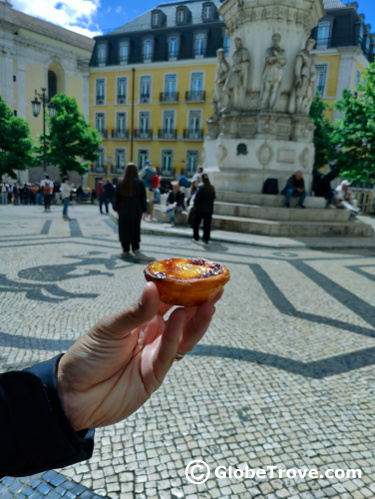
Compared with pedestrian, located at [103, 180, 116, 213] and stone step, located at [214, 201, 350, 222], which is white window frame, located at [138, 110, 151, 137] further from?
stone step, located at [214, 201, 350, 222]

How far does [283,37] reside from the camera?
11.5m

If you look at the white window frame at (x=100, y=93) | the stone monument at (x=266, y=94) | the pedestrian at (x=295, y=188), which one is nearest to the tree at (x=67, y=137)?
the white window frame at (x=100, y=93)

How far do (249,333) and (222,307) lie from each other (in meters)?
0.77

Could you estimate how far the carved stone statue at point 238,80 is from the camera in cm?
1155

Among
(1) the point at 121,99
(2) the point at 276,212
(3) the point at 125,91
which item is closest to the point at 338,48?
(3) the point at 125,91

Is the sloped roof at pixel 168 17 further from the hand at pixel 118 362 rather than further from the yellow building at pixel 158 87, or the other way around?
the hand at pixel 118 362

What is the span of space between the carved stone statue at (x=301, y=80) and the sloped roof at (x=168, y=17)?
94.3 ft

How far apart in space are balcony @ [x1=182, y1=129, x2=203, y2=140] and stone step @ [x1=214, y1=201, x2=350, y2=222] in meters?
25.3

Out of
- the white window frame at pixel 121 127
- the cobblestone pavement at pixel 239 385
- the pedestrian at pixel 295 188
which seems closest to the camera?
the cobblestone pavement at pixel 239 385

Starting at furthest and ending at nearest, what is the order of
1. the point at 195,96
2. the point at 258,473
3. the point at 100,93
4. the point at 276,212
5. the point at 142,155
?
the point at 100,93
the point at 142,155
the point at 195,96
the point at 276,212
the point at 258,473

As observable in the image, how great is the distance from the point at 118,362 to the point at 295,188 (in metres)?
10.7

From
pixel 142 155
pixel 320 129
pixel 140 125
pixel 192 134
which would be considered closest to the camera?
pixel 320 129

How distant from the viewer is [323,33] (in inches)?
1218

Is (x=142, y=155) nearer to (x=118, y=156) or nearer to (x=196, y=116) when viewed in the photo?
(x=118, y=156)
